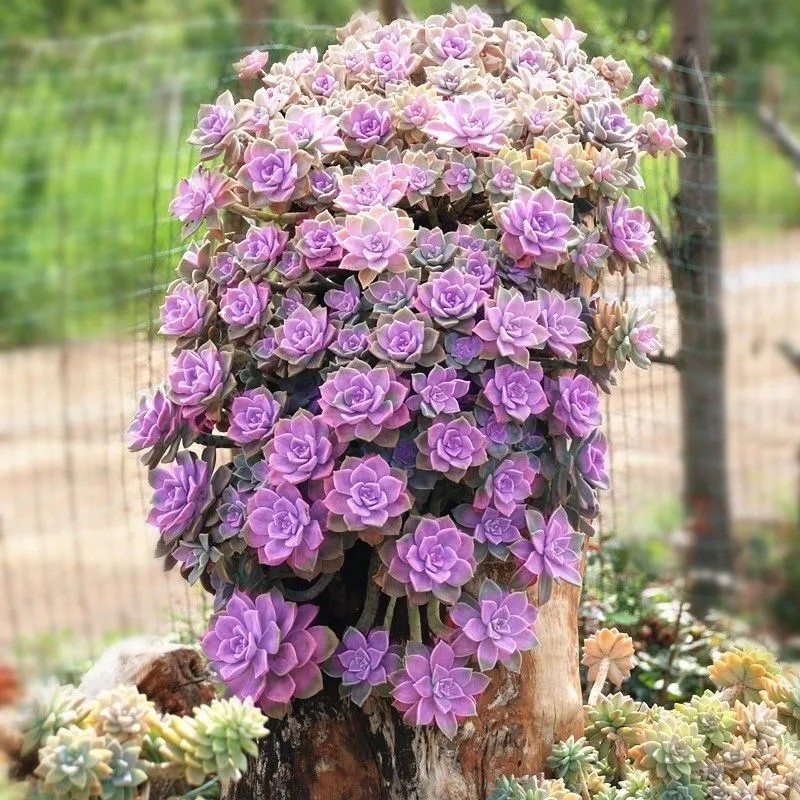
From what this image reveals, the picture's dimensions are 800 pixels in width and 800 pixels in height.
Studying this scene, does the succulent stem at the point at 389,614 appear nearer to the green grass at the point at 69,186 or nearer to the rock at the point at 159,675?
the rock at the point at 159,675

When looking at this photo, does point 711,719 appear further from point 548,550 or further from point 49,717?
point 49,717

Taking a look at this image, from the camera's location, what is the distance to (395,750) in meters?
1.83

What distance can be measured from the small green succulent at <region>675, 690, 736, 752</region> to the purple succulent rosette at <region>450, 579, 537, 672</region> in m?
0.40

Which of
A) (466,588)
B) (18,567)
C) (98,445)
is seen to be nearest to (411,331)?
(466,588)

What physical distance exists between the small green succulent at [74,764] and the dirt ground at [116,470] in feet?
4.44

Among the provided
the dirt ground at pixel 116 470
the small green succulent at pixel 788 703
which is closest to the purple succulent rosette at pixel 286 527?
the small green succulent at pixel 788 703

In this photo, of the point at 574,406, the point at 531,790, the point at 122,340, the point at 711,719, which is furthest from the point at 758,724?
the point at 122,340

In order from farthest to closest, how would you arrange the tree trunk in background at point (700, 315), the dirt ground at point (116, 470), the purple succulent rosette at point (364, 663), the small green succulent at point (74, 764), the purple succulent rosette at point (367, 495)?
1. the dirt ground at point (116, 470)
2. the tree trunk in background at point (700, 315)
3. the purple succulent rosette at point (364, 663)
4. the purple succulent rosette at point (367, 495)
5. the small green succulent at point (74, 764)

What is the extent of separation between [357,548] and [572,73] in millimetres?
830

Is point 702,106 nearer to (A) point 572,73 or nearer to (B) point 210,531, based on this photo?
(A) point 572,73

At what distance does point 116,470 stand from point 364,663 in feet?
15.6

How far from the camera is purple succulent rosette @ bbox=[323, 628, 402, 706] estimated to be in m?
1.71

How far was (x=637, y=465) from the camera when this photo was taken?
5.02 meters

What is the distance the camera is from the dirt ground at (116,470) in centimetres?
369
